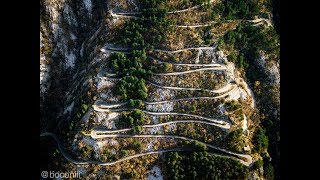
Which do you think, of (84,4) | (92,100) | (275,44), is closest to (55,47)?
(84,4)

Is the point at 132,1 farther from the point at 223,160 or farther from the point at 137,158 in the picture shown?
the point at 223,160

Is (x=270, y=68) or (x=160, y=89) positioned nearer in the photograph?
(x=160, y=89)

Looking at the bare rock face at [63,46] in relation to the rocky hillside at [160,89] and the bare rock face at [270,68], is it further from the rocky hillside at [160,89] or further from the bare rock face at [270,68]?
the bare rock face at [270,68]

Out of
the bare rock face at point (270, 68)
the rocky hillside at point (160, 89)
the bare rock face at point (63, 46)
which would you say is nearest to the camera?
the rocky hillside at point (160, 89)

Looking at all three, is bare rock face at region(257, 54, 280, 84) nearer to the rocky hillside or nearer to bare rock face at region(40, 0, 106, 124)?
the rocky hillside

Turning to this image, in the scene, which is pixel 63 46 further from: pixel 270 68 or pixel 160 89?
pixel 270 68

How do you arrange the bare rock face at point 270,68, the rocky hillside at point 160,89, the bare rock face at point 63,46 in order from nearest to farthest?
the rocky hillside at point 160,89 → the bare rock face at point 270,68 → the bare rock face at point 63,46

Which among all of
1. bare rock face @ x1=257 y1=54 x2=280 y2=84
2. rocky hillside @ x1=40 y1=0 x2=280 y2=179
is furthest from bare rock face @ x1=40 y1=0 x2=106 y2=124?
bare rock face @ x1=257 y1=54 x2=280 y2=84

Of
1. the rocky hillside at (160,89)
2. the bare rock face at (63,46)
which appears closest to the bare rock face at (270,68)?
the rocky hillside at (160,89)

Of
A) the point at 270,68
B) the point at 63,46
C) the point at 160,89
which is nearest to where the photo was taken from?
the point at 160,89

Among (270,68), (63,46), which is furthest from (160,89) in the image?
(63,46)

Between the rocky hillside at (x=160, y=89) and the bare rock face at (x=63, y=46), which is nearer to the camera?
the rocky hillside at (x=160, y=89)
